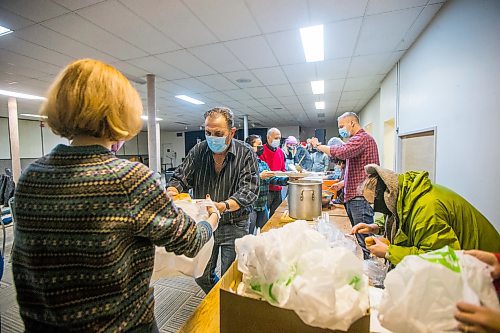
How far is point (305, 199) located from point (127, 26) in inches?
102

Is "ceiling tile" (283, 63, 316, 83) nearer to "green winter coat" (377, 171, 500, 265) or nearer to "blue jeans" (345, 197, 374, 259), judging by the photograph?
"blue jeans" (345, 197, 374, 259)

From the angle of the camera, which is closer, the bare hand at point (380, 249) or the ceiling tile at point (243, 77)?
the bare hand at point (380, 249)

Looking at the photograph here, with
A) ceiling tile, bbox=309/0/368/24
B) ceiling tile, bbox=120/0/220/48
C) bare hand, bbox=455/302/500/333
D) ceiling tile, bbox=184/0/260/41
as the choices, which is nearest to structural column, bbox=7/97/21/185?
ceiling tile, bbox=120/0/220/48

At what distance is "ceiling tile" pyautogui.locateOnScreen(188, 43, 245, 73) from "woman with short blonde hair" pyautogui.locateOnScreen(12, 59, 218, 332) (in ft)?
9.41

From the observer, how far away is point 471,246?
3.15ft

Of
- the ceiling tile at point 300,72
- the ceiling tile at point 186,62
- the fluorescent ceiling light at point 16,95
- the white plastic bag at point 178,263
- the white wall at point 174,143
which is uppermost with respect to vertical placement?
the ceiling tile at point 186,62

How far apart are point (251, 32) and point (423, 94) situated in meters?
2.09

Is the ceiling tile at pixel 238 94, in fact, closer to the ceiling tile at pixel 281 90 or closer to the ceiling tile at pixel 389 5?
the ceiling tile at pixel 281 90

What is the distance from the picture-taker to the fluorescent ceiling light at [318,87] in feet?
15.9

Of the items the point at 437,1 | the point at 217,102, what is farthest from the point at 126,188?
the point at 217,102

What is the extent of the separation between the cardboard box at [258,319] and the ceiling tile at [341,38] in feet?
9.44

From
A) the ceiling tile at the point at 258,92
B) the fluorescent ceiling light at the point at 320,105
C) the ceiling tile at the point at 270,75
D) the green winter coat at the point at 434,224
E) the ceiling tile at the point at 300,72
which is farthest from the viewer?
the fluorescent ceiling light at the point at 320,105

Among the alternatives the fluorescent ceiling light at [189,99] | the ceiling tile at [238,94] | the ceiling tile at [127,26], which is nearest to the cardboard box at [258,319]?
the ceiling tile at [127,26]

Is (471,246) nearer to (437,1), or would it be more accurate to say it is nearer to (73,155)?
(73,155)
